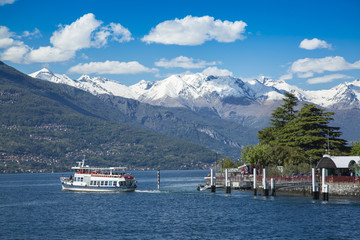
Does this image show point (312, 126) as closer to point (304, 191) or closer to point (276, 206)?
point (304, 191)

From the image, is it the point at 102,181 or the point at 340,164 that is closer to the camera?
the point at 340,164

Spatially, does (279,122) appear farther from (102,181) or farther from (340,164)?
(102,181)

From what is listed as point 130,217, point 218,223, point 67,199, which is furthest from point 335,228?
point 67,199

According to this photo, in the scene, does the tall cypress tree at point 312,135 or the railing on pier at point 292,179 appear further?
the tall cypress tree at point 312,135

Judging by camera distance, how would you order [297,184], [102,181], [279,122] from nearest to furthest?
[297,184] → [102,181] → [279,122]

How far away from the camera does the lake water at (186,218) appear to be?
6969 centimetres

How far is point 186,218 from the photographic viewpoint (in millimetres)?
84688

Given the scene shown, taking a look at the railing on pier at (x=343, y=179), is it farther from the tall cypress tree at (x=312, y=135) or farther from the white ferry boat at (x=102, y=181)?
the white ferry boat at (x=102, y=181)

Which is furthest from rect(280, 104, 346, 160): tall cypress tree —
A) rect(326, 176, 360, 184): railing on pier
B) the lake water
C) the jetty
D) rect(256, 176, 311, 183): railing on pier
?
rect(326, 176, 360, 184): railing on pier

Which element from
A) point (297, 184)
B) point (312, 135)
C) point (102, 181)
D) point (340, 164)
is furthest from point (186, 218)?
point (312, 135)

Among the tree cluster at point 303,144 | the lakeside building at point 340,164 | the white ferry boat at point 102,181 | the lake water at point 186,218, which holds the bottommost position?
the lake water at point 186,218

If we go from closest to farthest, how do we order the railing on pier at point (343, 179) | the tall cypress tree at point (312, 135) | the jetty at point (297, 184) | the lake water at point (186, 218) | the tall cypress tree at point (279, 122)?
1. the lake water at point (186, 218)
2. the jetty at point (297, 184)
3. the railing on pier at point (343, 179)
4. the tall cypress tree at point (312, 135)
5. the tall cypress tree at point (279, 122)

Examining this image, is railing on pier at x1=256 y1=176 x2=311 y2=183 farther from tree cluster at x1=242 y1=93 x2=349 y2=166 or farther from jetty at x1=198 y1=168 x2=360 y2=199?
tree cluster at x1=242 y1=93 x2=349 y2=166

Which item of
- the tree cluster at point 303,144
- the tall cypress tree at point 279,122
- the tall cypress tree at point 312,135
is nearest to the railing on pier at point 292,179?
the tree cluster at point 303,144
